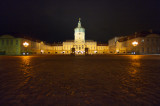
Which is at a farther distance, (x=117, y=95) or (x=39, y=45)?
(x=39, y=45)

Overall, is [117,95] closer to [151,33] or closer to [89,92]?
[89,92]

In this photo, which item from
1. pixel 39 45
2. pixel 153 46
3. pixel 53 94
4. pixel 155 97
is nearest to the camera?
pixel 155 97

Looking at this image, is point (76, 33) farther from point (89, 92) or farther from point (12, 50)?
point (89, 92)

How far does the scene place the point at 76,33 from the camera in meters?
102

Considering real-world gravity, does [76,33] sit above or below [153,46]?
above

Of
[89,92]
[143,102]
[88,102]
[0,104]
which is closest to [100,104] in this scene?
[88,102]

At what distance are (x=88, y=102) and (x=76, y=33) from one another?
10154cm

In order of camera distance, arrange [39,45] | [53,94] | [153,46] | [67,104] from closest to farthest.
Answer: [67,104] < [53,94] < [153,46] < [39,45]

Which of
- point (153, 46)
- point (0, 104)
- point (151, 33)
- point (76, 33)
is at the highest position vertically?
point (76, 33)

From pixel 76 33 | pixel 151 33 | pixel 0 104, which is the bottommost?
pixel 0 104

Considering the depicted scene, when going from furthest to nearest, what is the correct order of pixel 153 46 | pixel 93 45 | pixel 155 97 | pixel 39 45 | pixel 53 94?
pixel 93 45 → pixel 39 45 → pixel 153 46 → pixel 53 94 → pixel 155 97

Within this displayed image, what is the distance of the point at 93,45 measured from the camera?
101 meters

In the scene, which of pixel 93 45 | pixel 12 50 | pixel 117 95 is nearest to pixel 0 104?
pixel 117 95

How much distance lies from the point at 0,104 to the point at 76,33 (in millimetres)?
101545
